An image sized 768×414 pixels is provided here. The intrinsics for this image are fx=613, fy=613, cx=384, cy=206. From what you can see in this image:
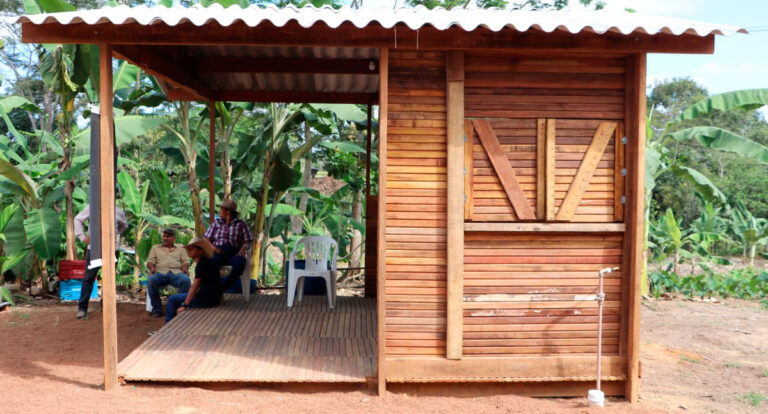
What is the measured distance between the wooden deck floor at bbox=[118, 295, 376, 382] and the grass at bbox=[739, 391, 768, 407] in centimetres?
320

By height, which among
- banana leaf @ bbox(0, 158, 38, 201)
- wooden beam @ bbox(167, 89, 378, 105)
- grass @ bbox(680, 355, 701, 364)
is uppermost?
wooden beam @ bbox(167, 89, 378, 105)

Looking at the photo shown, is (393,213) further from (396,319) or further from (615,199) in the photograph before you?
(615,199)

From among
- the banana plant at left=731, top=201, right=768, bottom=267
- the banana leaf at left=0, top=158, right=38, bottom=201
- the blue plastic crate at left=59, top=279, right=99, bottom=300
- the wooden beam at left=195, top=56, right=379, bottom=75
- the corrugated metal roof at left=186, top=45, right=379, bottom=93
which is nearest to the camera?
the corrugated metal roof at left=186, top=45, right=379, bottom=93

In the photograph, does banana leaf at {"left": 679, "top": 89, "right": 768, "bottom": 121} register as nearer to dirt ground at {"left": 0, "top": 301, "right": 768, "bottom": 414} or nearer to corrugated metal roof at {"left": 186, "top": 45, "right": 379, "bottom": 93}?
dirt ground at {"left": 0, "top": 301, "right": 768, "bottom": 414}

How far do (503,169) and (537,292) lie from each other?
3.23 feet

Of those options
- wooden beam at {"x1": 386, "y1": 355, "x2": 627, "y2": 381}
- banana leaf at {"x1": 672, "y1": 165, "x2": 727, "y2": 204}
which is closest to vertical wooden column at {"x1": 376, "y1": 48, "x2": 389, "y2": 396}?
wooden beam at {"x1": 386, "y1": 355, "x2": 627, "y2": 381}

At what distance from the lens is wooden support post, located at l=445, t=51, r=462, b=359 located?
4523mm

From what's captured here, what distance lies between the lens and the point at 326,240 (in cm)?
772

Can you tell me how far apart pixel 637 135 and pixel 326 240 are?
421 cm

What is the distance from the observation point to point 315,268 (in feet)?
24.4

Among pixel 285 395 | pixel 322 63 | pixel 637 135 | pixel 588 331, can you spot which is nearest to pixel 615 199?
pixel 637 135

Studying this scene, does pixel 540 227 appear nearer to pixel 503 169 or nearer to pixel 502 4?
pixel 503 169

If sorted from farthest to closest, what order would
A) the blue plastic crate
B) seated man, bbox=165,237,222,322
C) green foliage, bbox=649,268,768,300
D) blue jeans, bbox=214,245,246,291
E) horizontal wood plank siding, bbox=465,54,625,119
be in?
green foliage, bbox=649,268,768,300 < the blue plastic crate < blue jeans, bbox=214,245,246,291 < seated man, bbox=165,237,222,322 < horizontal wood plank siding, bbox=465,54,625,119

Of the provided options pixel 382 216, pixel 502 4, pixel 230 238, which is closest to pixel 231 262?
pixel 230 238
